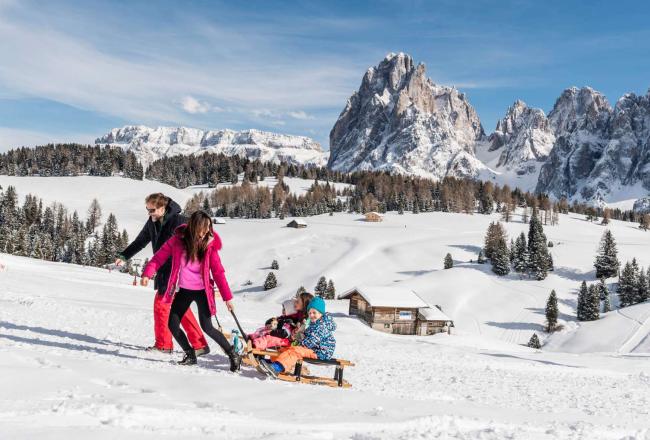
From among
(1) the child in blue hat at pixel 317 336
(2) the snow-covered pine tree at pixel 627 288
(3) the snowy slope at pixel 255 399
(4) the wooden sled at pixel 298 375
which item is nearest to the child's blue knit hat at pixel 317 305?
(1) the child in blue hat at pixel 317 336

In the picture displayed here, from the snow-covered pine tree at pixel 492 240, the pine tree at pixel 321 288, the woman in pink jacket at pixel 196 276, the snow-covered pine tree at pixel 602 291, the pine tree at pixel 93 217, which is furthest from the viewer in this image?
the pine tree at pixel 93 217

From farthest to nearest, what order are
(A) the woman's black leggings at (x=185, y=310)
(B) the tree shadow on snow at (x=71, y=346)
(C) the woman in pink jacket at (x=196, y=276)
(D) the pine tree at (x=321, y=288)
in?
(D) the pine tree at (x=321, y=288) → (B) the tree shadow on snow at (x=71, y=346) → (A) the woman's black leggings at (x=185, y=310) → (C) the woman in pink jacket at (x=196, y=276)

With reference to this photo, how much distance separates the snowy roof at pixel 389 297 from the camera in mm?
53469

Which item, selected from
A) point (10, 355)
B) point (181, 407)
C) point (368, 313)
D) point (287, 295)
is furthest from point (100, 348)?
point (287, 295)

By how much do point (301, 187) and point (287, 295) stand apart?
12568cm

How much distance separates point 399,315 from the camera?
176ft

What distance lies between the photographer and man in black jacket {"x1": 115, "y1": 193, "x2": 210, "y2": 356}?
8914mm

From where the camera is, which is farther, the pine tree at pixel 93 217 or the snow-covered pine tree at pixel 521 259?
the pine tree at pixel 93 217

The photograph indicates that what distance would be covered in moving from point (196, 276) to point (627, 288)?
7759 cm

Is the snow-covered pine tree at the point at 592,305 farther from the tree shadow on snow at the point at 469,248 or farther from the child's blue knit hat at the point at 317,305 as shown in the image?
the child's blue knit hat at the point at 317,305

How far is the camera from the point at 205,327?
26.6 ft

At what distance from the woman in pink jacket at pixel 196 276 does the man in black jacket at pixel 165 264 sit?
64 centimetres

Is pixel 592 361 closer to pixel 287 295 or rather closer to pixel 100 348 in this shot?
pixel 100 348

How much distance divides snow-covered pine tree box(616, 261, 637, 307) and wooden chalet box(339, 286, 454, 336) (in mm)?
31642
